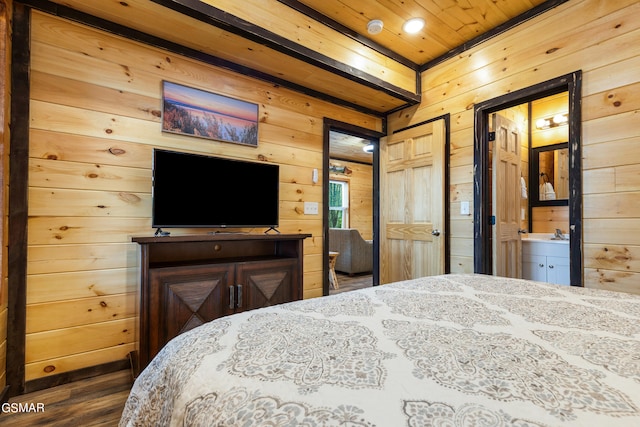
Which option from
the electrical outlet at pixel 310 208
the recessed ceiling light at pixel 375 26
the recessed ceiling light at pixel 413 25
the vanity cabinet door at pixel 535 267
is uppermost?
the recessed ceiling light at pixel 413 25

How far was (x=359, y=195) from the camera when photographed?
7.93m

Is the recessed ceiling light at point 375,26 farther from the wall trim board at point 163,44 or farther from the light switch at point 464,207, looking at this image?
the light switch at point 464,207

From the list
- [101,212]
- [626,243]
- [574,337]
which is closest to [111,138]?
[101,212]

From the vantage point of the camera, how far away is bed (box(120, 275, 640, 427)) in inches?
19.4

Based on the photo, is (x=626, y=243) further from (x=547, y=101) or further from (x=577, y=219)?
(x=547, y=101)

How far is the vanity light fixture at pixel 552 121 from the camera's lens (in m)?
3.71

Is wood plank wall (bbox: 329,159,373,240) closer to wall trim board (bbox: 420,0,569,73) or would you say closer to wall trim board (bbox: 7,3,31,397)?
wall trim board (bbox: 420,0,569,73)

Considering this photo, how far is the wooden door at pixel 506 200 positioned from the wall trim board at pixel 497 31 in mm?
714

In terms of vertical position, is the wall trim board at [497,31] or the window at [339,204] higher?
the wall trim board at [497,31]

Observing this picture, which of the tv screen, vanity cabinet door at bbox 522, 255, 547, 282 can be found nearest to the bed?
the tv screen

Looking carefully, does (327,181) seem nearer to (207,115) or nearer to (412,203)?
(412,203)

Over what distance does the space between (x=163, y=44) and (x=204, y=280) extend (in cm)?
179

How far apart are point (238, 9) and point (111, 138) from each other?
1252mm

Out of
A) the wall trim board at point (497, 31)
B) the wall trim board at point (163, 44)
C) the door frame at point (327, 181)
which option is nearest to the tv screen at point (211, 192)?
the door frame at point (327, 181)
